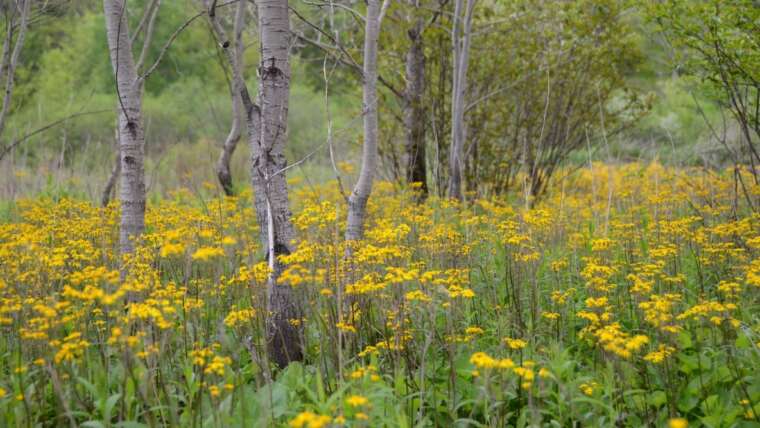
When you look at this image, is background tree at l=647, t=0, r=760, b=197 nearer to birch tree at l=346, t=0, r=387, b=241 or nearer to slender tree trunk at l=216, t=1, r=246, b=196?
birch tree at l=346, t=0, r=387, b=241

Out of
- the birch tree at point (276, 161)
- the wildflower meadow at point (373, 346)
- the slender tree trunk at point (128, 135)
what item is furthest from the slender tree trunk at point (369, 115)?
the slender tree trunk at point (128, 135)

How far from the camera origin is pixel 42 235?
4371mm

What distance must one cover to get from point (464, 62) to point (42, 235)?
4.16 m

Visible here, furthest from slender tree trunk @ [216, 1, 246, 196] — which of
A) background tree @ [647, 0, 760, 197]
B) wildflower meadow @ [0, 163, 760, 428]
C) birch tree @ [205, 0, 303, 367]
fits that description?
background tree @ [647, 0, 760, 197]

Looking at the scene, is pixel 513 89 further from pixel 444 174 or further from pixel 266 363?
pixel 266 363

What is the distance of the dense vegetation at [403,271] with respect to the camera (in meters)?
2.78

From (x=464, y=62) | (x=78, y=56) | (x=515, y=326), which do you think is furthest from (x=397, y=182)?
(x=78, y=56)

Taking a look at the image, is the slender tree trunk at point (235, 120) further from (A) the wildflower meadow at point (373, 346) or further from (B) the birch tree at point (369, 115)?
(A) the wildflower meadow at point (373, 346)

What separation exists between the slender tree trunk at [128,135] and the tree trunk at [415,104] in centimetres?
402

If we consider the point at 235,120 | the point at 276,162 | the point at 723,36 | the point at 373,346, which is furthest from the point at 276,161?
the point at 235,120

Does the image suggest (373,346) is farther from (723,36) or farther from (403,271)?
(723,36)

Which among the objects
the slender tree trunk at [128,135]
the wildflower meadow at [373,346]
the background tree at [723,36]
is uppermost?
the background tree at [723,36]

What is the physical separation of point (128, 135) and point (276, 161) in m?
1.48

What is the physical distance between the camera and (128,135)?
4.44 metres
